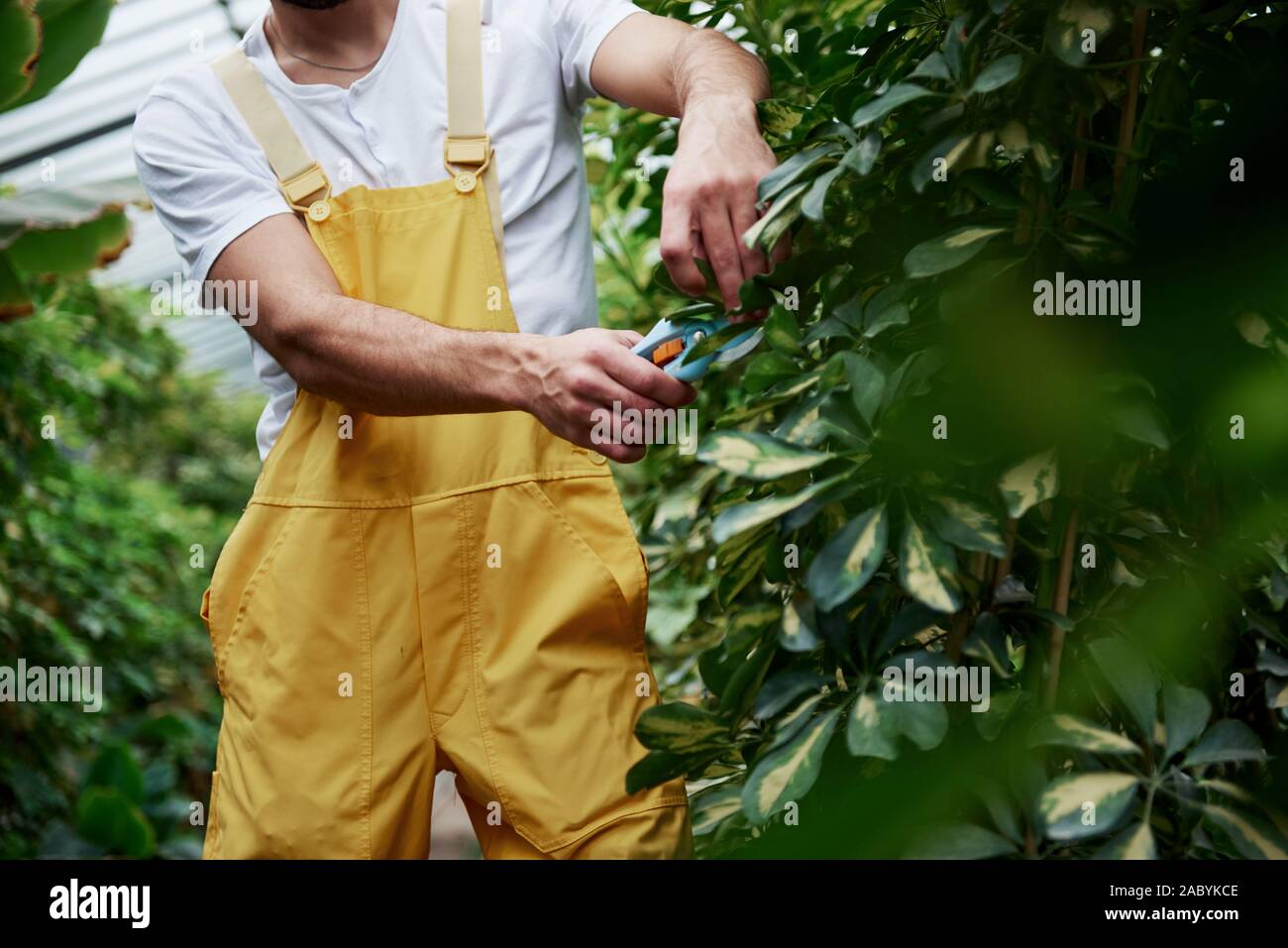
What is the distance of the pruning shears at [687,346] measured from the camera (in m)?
1.04

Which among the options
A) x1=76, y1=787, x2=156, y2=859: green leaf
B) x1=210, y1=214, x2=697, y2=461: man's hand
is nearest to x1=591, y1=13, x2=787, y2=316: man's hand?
x1=210, y1=214, x2=697, y2=461: man's hand

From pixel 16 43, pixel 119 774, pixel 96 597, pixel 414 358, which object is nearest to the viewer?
pixel 414 358

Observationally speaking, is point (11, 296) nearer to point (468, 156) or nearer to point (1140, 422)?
point (468, 156)

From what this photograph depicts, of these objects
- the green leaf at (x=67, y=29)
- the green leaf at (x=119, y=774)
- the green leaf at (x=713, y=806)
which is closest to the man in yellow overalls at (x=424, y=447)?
the green leaf at (x=713, y=806)

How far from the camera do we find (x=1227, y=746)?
800 millimetres

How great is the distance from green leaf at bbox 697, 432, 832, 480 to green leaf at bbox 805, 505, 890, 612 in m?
0.05

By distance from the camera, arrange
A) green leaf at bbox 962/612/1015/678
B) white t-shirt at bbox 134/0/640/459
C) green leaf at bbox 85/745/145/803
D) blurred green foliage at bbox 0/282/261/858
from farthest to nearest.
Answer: blurred green foliage at bbox 0/282/261/858 < green leaf at bbox 85/745/145/803 < white t-shirt at bbox 134/0/640/459 < green leaf at bbox 962/612/1015/678

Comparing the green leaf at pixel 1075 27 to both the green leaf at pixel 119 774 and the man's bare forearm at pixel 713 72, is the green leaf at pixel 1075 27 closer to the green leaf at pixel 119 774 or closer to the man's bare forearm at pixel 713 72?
the man's bare forearm at pixel 713 72

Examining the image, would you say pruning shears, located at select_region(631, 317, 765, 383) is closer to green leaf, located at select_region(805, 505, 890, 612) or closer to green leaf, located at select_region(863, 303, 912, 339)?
green leaf, located at select_region(863, 303, 912, 339)

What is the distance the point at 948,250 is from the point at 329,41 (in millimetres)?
925

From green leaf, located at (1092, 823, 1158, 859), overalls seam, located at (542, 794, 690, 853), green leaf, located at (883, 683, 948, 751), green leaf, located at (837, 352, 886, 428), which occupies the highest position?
green leaf, located at (837, 352, 886, 428)

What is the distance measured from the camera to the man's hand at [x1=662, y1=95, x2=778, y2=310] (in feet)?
3.49

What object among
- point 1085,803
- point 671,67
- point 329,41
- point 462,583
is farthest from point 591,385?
point 329,41

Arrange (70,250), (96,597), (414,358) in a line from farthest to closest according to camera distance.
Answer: (96,597), (70,250), (414,358)
